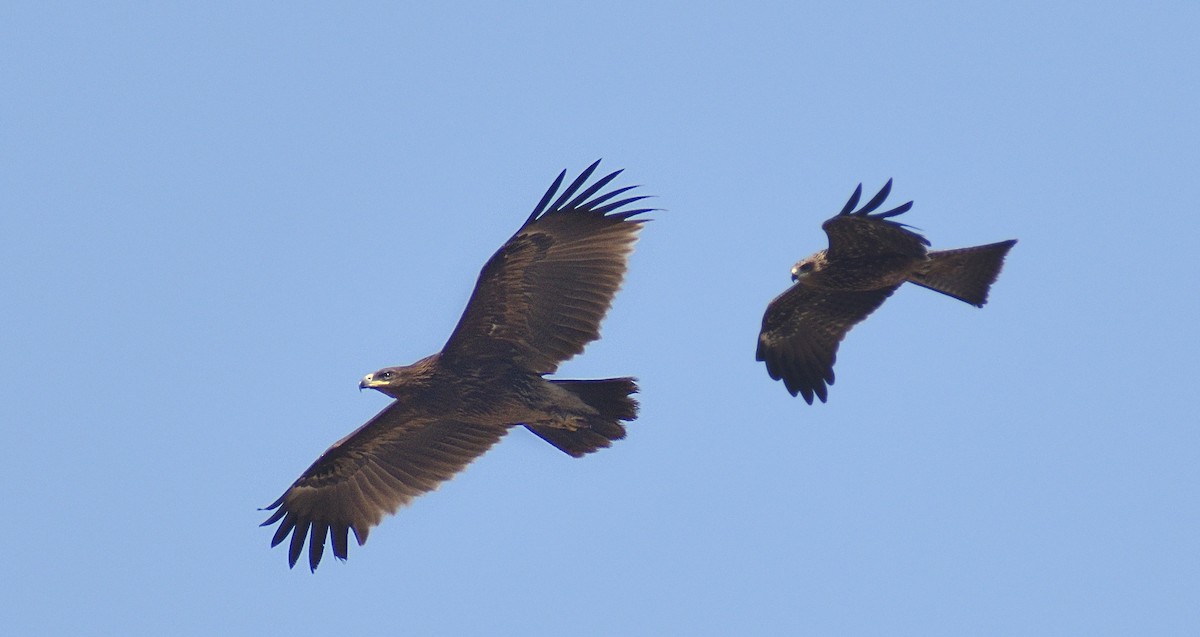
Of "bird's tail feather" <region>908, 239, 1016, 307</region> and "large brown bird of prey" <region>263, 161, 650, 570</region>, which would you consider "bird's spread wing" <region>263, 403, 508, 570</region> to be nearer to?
"large brown bird of prey" <region>263, 161, 650, 570</region>

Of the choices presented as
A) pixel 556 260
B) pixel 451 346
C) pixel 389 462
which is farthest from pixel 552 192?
A: pixel 389 462

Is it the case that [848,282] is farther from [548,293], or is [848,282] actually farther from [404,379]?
[404,379]

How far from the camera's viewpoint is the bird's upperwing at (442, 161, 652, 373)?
13.0m

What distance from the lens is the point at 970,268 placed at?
1358cm

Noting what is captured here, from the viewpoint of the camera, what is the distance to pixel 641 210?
1334cm

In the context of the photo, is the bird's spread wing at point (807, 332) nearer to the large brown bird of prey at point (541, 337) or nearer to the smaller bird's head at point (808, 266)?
the smaller bird's head at point (808, 266)

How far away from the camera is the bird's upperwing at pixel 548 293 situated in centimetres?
1304

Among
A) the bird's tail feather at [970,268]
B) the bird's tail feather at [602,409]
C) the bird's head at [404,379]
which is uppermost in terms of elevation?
the bird's tail feather at [970,268]

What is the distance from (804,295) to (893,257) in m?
1.63

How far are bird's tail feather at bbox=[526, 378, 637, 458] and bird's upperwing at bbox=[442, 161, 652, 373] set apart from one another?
0.44 m

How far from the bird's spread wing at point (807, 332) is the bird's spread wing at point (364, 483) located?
282 centimetres

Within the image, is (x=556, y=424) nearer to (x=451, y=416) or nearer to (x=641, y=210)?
(x=451, y=416)

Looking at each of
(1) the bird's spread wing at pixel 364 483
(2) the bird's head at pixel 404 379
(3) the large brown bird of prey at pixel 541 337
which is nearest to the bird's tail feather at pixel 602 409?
(3) the large brown bird of prey at pixel 541 337

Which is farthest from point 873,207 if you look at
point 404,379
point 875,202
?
point 404,379
